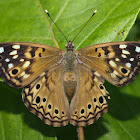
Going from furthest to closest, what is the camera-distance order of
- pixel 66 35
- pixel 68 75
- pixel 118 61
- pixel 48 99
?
1. pixel 66 35
2. pixel 68 75
3. pixel 48 99
4. pixel 118 61

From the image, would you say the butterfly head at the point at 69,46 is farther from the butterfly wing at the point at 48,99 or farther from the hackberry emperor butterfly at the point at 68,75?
the butterfly wing at the point at 48,99

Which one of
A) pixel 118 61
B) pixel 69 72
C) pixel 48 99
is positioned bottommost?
pixel 48 99

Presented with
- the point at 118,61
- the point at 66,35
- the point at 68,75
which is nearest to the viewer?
the point at 118,61

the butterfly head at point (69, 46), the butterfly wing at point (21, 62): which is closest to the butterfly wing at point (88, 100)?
the butterfly head at point (69, 46)

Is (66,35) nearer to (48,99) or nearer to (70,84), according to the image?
(70,84)

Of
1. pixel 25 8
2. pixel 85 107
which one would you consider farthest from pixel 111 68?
pixel 25 8

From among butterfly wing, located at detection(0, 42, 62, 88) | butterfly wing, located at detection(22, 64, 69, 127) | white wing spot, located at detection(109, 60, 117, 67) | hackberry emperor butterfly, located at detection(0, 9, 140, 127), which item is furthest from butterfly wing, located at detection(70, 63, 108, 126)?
butterfly wing, located at detection(0, 42, 62, 88)

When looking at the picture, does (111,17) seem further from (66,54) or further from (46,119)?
(46,119)

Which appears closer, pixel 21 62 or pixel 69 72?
pixel 21 62

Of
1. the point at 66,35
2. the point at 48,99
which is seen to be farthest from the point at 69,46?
the point at 48,99
